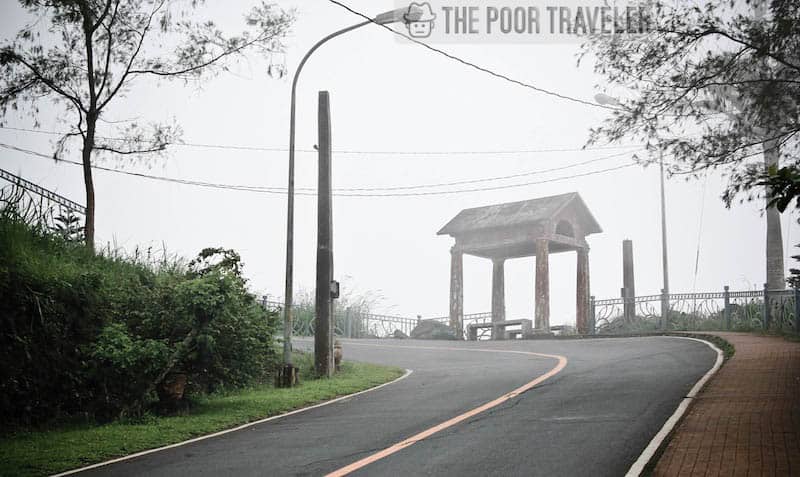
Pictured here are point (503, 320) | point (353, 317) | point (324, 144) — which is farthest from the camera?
point (353, 317)

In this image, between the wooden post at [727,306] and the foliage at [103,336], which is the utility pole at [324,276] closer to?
the foliage at [103,336]

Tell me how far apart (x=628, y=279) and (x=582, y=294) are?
6.80ft

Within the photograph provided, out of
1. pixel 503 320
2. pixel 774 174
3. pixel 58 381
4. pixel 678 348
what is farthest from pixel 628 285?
pixel 774 174

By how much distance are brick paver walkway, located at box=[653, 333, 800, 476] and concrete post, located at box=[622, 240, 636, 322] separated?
57.4 ft

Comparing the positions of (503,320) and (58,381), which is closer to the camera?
(58,381)

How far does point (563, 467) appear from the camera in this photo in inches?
312

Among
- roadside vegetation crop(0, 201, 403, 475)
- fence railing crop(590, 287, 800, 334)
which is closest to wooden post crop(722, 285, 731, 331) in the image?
fence railing crop(590, 287, 800, 334)

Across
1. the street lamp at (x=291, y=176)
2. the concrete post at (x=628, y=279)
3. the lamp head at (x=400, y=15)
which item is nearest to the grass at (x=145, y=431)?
the street lamp at (x=291, y=176)

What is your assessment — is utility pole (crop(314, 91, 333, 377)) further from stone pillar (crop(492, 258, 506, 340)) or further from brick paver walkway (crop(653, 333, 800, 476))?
stone pillar (crop(492, 258, 506, 340))

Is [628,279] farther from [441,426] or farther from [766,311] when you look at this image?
[441,426]

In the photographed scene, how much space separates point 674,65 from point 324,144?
8701mm

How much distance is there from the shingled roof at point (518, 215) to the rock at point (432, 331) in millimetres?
4521

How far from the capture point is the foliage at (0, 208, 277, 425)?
41.3ft

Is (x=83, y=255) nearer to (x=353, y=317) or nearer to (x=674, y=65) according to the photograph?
(x=674, y=65)
